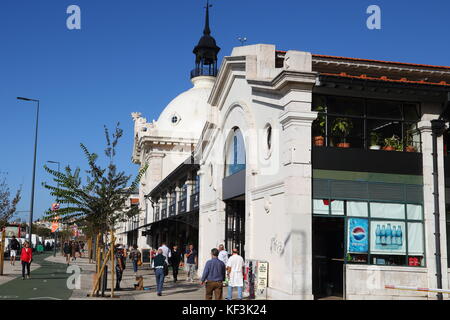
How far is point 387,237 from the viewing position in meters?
15.2

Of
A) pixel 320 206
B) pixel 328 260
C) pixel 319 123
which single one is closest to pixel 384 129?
pixel 319 123

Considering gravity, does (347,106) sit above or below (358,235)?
above

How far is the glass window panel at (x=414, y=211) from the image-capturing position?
610 inches

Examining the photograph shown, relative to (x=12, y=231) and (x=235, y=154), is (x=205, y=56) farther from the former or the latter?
(x=235, y=154)

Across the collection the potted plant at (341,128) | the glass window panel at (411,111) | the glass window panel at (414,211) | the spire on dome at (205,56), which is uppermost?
the spire on dome at (205,56)

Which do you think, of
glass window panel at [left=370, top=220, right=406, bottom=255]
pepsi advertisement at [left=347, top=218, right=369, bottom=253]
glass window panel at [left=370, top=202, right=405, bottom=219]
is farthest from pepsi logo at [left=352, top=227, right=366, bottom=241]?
glass window panel at [left=370, top=202, right=405, bottom=219]

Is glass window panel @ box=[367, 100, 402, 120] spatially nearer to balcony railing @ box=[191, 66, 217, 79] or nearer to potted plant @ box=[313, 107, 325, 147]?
potted plant @ box=[313, 107, 325, 147]

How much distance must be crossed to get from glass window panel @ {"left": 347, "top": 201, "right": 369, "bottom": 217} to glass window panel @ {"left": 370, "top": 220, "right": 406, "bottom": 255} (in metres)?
0.36

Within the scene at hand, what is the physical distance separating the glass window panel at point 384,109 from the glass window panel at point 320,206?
3.16 metres

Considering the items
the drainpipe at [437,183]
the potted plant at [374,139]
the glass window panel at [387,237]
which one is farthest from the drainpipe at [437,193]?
the potted plant at [374,139]

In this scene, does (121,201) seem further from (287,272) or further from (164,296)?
(287,272)

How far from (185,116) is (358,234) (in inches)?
1575

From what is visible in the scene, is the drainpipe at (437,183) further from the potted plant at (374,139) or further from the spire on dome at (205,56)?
the spire on dome at (205,56)

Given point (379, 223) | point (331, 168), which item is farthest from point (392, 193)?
point (331, 168)
